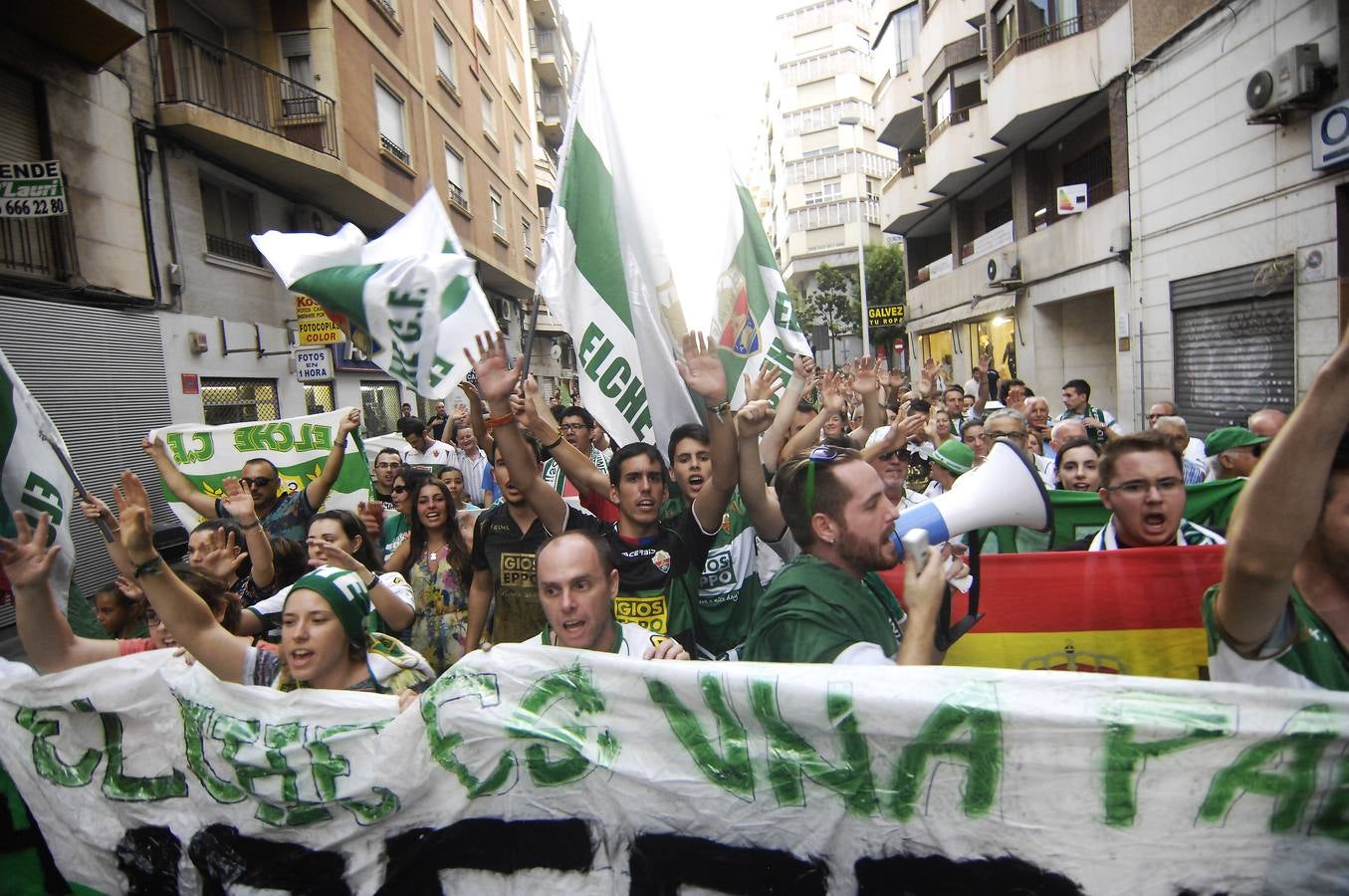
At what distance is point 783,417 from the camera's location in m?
4.33

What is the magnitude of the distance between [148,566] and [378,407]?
12941 millimetres

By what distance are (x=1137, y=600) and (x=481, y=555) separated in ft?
8.61

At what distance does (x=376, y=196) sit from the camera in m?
12.6

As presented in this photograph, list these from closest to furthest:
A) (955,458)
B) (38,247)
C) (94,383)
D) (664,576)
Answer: (664,576)
(955,458)
(38,247)
(94,383)

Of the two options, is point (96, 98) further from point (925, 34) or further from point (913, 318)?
point (913, 318)

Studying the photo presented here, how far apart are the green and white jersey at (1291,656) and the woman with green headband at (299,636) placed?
82.3 inches

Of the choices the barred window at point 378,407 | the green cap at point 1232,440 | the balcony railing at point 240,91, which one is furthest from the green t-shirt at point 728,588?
the barred window at point 378,407

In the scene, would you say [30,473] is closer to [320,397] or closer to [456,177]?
[320,397]

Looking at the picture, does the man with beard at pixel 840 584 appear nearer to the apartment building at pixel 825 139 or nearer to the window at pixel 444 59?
the window at pixel 444 59

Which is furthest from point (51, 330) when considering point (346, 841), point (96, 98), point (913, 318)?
point (913, 318)

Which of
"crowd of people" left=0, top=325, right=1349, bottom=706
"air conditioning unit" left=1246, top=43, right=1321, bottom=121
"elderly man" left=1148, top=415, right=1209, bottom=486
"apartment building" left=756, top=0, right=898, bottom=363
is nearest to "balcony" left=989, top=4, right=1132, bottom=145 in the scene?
"air conditioning unit" left=1246, top=43, right=1321, bottom=121

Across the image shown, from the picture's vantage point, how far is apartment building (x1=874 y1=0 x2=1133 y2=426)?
517 inches

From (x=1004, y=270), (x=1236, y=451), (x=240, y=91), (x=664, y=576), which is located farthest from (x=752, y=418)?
(x=1004, y=270)

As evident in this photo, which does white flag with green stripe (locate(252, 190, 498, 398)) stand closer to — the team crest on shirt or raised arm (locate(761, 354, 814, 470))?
the team crest on shirt
